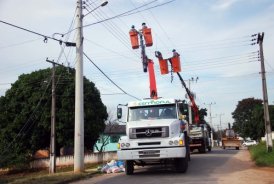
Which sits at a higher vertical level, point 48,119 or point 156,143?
point 48,119

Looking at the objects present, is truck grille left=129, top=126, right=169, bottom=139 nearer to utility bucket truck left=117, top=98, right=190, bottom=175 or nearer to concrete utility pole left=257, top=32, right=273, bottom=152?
utility bucket truck left=117, top=98, right=190, bottom=175

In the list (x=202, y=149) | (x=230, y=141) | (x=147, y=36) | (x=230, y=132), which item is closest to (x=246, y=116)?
(x=230, y=132)

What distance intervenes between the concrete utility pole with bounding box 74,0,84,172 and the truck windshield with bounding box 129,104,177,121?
2750 millimetres

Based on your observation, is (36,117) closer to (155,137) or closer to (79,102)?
(79,102)

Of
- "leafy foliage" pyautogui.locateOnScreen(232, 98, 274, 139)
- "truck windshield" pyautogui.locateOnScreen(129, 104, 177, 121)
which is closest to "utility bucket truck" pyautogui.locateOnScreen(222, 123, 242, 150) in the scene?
"leafy foliage" pyautogui.locateOnScreen(232, 98, 274, 139)

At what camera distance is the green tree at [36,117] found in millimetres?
21656

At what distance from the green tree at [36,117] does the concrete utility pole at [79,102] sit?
7733 mm

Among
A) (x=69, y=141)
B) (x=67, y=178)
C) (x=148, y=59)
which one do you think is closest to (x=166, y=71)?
(x=148, y=59)

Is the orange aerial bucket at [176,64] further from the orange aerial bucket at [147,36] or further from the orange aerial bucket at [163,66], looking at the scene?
the orange aerial bucket at [147,36]

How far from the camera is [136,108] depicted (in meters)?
12.0

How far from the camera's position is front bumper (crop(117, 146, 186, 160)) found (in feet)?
33.0

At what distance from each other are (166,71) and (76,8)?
7.33m

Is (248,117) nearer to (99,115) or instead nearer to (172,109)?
(99,115)

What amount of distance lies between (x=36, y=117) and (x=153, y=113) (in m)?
13.1
